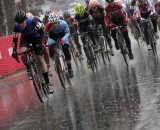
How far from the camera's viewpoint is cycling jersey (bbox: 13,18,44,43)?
1110 cm

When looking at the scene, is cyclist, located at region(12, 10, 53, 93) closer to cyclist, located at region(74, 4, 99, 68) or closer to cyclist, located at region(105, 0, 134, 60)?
cyclist, located at region(105, 0, 134, 60)

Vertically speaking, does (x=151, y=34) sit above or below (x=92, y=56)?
above

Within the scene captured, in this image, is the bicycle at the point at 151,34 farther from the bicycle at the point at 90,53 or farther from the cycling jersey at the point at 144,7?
the bicycle at the point at 90,53

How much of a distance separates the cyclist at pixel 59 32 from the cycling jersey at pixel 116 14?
2.35 metres

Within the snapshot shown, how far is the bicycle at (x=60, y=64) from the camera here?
40.9 ft

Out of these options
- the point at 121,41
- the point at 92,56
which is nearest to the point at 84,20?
the point at 92,56

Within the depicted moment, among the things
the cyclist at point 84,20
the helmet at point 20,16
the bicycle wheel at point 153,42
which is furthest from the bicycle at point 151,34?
the helmet at point 20,16

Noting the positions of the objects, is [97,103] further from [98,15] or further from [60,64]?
[98,15]

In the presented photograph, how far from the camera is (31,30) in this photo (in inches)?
441

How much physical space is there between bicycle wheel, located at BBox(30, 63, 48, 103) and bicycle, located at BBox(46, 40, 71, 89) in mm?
1116

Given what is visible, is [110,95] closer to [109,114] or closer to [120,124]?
[109,114]

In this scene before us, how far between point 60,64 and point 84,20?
14.2ft

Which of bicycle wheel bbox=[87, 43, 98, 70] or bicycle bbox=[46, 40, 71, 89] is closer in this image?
bicycle bbox=[46, 40, 71, 89]

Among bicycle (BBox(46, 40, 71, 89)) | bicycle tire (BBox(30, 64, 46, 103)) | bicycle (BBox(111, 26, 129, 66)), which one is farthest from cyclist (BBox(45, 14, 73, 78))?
bicycle (BBox(111, 26, 129, 66))
